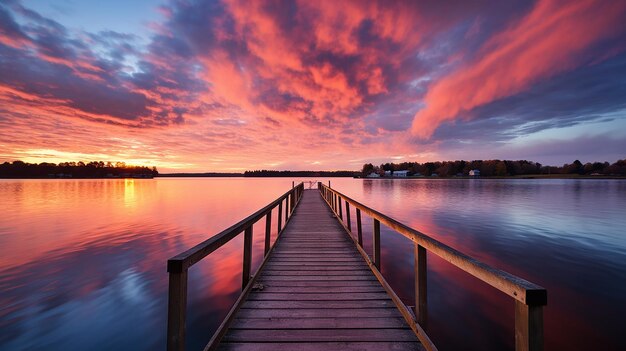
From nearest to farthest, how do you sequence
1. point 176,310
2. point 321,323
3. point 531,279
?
point 176,310
point 321,323
point 531,279

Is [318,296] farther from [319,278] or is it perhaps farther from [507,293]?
[507,293]

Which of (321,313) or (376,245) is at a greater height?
(376,245)

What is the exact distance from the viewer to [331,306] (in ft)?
11.5

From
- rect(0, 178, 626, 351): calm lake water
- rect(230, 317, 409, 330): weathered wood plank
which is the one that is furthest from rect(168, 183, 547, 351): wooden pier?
rect(0, 178, 626, 351): calm lake water

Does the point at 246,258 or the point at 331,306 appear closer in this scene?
the point at 331,306

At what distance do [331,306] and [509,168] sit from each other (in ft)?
511

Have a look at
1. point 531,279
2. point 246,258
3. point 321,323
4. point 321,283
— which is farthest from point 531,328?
point 531,279

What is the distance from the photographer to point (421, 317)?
2.85m

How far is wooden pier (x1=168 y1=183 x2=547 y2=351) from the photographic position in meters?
1.77

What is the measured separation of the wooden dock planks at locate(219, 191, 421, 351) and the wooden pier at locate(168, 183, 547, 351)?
0.01m

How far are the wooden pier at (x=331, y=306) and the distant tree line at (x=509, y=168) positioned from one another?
14877 centimetres

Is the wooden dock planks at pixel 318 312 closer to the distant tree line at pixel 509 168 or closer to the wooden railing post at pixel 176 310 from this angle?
the wooden railing post at pixel 176 310

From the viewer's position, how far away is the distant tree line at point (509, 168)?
112600 mm

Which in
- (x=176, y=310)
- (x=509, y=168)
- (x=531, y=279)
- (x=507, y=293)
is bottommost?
(x=531, y=279)
